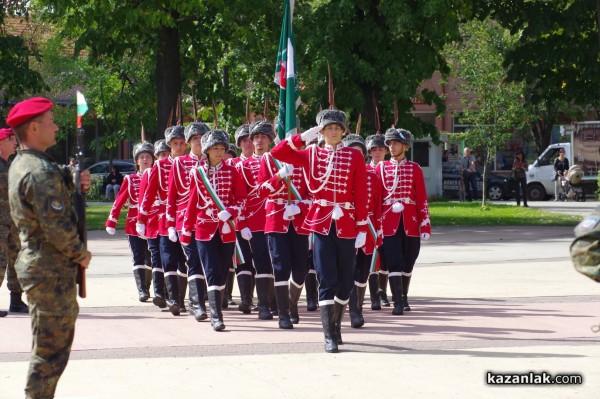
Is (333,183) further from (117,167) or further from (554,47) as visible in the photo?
(117,167)

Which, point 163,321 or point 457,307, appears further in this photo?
point 457,307

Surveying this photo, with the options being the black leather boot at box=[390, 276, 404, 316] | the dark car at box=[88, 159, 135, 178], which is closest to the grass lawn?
the dark car at box=[88, 159, 135, 178]

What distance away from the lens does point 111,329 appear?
11.6 meters

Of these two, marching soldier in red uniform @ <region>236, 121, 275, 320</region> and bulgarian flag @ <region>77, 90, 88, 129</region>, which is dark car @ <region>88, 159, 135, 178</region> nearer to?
marching soldier in red uniform @ <region>236, 121, 275, 320</region>

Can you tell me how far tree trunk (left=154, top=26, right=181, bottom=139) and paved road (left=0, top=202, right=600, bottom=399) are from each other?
38.7 feet

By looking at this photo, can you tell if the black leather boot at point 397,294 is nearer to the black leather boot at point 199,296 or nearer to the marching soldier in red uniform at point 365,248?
the marching soldier in red uniform at point 365,248

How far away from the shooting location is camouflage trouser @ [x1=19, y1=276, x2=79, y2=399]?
22.7 ft

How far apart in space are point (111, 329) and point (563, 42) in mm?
A: 19758

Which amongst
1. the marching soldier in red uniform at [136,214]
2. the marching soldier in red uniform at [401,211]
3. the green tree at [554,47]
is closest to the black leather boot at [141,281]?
the marching soldier in red uniform at [136,214]

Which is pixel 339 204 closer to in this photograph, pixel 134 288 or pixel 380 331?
pixel 380 331

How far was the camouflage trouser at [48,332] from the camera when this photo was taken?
272 inches

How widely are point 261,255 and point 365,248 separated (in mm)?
1264

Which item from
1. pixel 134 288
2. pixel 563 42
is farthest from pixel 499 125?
pixel 134 288

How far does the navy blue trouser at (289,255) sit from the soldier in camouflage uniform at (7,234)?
2.71m
